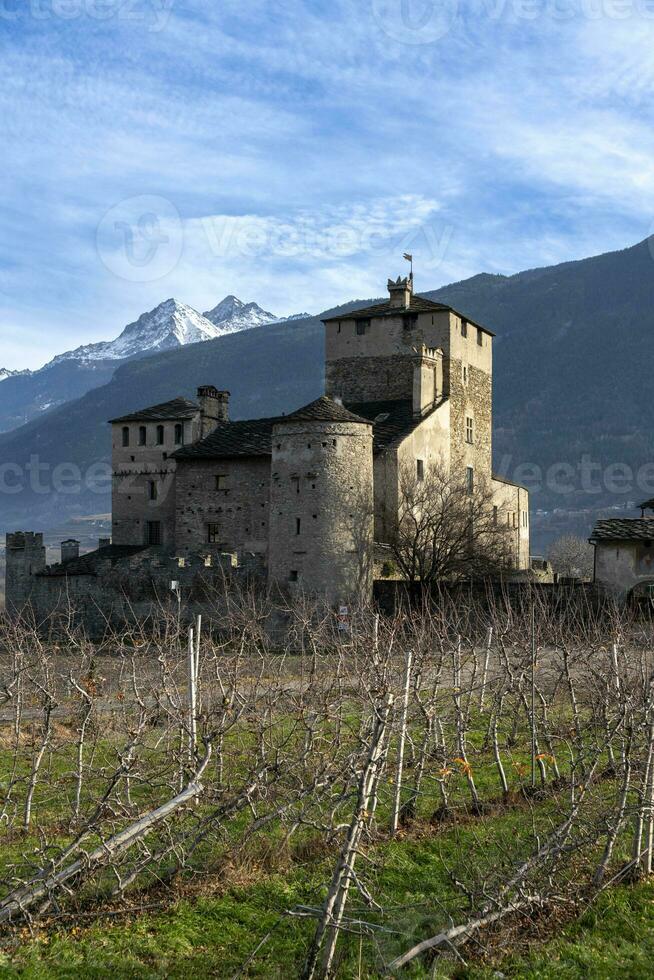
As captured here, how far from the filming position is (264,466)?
5525cm

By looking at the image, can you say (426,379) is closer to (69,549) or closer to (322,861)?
(69,549)

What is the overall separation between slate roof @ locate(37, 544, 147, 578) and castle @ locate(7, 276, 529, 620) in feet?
0.35

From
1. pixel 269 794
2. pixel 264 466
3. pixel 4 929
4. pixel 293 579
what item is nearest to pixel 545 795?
pixel 269 794

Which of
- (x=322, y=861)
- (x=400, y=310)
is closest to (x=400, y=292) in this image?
(x=400, y=310)

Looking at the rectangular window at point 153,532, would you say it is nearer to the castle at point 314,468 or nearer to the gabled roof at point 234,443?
the castle at point 314,468

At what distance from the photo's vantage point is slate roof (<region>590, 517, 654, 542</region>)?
44.8m

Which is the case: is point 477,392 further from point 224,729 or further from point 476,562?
point 224,729

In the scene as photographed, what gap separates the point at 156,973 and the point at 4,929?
2.04 meters

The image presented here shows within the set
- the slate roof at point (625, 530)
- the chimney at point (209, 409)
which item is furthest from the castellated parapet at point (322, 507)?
the chimney at point (209, 409)

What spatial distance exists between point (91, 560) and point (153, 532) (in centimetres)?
553

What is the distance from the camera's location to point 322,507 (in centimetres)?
4681

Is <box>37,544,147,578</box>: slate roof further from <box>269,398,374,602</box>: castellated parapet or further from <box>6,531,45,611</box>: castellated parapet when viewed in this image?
<box>269,398,374,602</box>: castellated parapet

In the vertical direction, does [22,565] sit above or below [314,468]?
below

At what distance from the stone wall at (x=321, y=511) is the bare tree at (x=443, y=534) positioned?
3.42 metres
